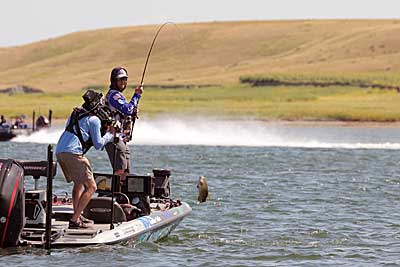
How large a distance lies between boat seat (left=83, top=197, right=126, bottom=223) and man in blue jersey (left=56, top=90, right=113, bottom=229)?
56cm

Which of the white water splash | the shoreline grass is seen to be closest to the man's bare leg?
the white water splash

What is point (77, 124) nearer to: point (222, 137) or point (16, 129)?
point (222, 137)

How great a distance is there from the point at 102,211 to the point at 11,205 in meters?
Result: 1.89

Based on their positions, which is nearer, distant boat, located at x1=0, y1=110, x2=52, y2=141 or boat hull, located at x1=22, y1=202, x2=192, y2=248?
boat hull, located at x1=22, y1=202, x2=192, y2=248

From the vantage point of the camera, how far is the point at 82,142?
17094mm

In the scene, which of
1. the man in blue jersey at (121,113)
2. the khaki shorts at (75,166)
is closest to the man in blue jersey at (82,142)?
the khaki shorts at (75,166)

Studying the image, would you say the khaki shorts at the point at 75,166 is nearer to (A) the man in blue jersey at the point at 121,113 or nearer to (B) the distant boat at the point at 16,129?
(A) the man in blue jersey at the point at 121,113

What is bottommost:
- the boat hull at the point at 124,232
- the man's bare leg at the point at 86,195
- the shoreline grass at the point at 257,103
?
the boat hull at the point at 124,232

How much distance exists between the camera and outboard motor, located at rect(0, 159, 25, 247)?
53.2 feet

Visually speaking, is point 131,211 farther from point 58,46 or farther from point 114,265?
point 58,46

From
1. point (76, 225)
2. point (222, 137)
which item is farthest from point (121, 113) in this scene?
point (222, 137)

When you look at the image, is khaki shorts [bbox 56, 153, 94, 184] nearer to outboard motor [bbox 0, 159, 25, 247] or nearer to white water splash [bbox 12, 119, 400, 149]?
outboard motor [bbox 0, 159, 25, 247]

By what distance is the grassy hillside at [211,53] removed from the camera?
125375 millimetres

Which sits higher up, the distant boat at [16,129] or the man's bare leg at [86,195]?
the distant boat at [16,129]
